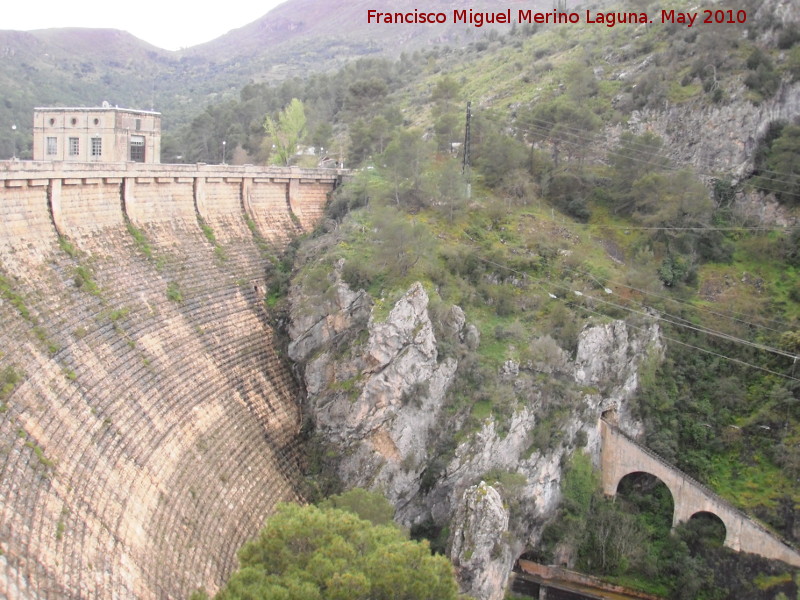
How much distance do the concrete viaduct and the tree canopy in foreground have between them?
48.8ft

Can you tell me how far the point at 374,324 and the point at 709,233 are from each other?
65.9ft

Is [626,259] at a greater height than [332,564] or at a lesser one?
greater

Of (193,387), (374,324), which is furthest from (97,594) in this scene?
(374,324)

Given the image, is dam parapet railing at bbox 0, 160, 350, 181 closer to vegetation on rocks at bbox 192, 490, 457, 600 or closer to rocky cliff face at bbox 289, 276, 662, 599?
rocky cliff face at bbox 289, 276, 662, 599

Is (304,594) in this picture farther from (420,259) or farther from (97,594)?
(420,259)

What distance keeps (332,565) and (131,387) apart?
9669mm

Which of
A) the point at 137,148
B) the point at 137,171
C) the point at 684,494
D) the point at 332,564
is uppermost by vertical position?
the point at 137,148

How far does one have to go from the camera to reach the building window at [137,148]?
43.1m

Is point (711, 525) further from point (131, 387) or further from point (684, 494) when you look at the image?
point (131, 387)

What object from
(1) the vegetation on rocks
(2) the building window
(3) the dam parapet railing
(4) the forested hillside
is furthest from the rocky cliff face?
(2) the building window

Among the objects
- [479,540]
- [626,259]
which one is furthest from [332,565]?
[626,259]

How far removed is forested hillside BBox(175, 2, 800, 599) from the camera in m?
28.2

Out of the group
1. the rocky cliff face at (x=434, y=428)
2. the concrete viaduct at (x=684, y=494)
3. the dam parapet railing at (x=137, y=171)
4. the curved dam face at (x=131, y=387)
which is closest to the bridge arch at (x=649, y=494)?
the concrete viaduct at (x=684, y=494)

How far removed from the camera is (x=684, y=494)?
2878cm
